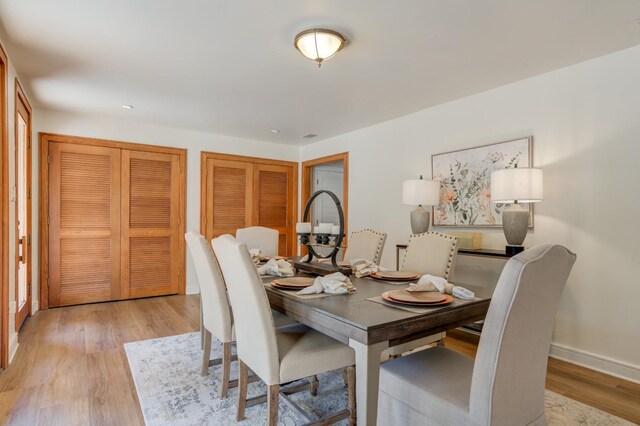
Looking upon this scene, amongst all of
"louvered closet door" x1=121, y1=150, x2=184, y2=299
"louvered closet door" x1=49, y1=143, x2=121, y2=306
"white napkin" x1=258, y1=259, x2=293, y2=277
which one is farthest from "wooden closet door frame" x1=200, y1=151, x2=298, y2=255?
"white napkin" x1=258, y1=259, x2=293, y2=277

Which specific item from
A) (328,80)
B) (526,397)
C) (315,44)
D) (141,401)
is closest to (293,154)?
(328,80)

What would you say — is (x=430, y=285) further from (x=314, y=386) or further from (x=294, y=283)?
(x=314, y=386)

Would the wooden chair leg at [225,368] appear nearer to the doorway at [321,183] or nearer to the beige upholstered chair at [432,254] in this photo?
the beige upholstered chair at [432,254]

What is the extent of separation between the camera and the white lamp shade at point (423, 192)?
3.58 m

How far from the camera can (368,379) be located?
138 centimetres

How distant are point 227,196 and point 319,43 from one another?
11.3ft

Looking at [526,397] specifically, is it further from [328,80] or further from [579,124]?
[328,80]

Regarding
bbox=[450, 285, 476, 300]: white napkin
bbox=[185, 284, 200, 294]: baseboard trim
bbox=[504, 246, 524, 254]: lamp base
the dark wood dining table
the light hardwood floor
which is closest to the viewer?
the dark wood dining table

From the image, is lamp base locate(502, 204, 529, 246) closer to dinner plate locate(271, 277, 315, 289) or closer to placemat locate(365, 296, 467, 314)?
placemat locate(365, 296, 467, 314)

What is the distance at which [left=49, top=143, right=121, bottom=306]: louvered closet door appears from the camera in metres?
4.27

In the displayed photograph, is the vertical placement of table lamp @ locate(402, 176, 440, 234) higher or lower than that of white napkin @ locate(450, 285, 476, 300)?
higher

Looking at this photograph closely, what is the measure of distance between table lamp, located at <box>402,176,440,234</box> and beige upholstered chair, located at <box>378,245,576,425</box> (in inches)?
88.6

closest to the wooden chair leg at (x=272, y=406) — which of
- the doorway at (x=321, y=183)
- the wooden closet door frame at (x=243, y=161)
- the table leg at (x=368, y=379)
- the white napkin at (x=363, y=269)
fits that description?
the table leg at (x=368, y=379)

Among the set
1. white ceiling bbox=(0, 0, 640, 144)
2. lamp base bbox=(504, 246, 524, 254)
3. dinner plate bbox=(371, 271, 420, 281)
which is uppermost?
white ceiling bbox=(0, 0, 640, 144)
